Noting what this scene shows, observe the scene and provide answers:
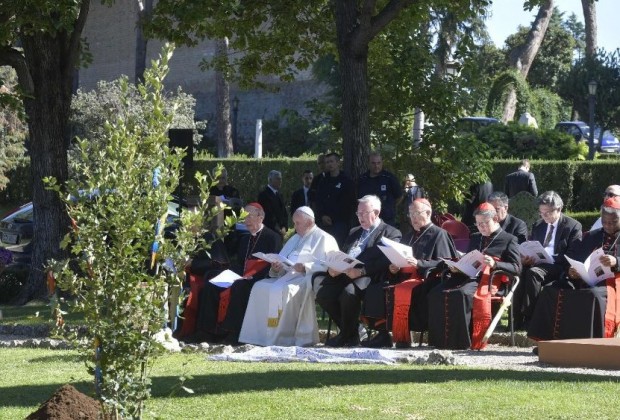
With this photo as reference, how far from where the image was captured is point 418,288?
521 inches

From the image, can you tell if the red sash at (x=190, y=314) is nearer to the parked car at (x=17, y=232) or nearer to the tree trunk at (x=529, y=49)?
the parked car at (x=17, y=232)

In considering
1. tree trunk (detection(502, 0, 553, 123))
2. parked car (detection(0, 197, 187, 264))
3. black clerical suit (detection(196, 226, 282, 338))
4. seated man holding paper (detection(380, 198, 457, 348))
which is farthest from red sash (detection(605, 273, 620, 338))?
tree trunk (detection(502, 0, 553, 123))

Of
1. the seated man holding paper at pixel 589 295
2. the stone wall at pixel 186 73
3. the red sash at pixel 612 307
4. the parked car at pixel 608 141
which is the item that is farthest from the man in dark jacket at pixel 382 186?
the parked car at pixel 608 141

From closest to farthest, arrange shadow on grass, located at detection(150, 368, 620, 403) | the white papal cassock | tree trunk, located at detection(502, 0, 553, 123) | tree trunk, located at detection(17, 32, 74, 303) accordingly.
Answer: shadow on grass, located at detection(150, 368, 620, 403) < the white papal cassock < tree trunk, located at detection(17, 32, 74, 303) < tree trunk, located at detection(502, 0, 553, 123)

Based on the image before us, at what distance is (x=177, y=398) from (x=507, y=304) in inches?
195

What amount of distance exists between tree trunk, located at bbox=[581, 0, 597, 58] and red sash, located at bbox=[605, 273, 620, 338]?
3307 cm

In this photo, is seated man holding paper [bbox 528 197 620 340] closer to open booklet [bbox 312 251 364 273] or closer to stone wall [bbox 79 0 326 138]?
open booklet [bbox 312 251 364 273]

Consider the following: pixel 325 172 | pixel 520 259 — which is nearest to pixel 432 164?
pixel 325 172

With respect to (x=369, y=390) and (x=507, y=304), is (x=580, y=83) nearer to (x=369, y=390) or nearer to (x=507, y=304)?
(x=507, y=304)

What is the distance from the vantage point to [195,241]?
6891 mm

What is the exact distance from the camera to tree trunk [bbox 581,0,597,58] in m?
44.1

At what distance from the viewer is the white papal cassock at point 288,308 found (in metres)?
13.7

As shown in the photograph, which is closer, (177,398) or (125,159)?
(125,159)

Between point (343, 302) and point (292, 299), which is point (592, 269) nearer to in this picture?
point (343, 302)
